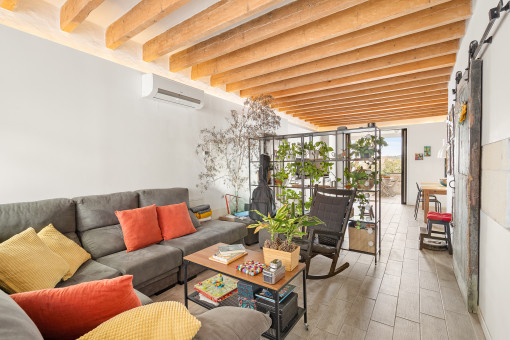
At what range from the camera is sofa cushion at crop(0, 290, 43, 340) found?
1.97ft

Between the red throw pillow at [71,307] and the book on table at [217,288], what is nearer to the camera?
the red throw pillow at [71,307]

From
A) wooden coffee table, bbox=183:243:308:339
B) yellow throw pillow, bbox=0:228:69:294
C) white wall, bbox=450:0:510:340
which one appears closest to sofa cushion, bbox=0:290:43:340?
yellow throw pillow, bbox=0:228:69:294

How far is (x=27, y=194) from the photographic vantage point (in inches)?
98.9

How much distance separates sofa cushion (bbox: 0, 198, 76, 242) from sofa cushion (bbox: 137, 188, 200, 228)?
0.77 metres

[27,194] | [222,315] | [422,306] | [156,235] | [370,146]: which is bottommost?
[422,306]

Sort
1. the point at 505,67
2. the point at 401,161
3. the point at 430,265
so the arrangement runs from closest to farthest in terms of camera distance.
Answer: the point at 505,67
the point at 430,265
the point at 401,161

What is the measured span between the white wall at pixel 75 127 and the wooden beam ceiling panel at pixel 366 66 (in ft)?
5.57

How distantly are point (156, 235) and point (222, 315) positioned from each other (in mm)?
2132

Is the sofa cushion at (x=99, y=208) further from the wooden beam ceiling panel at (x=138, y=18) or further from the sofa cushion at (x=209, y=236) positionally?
the wooden beam ceiling panel at (x=138, y=18)

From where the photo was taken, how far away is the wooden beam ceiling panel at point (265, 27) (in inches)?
91.7

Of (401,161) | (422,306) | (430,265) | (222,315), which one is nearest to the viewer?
(222,315)

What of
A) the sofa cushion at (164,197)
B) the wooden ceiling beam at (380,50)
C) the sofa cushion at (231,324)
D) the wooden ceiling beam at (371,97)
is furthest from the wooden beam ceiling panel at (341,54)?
the sofa cushion at (231,324)

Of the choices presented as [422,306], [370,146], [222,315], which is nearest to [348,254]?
[422,306]

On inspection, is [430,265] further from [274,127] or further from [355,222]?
[274,127]
